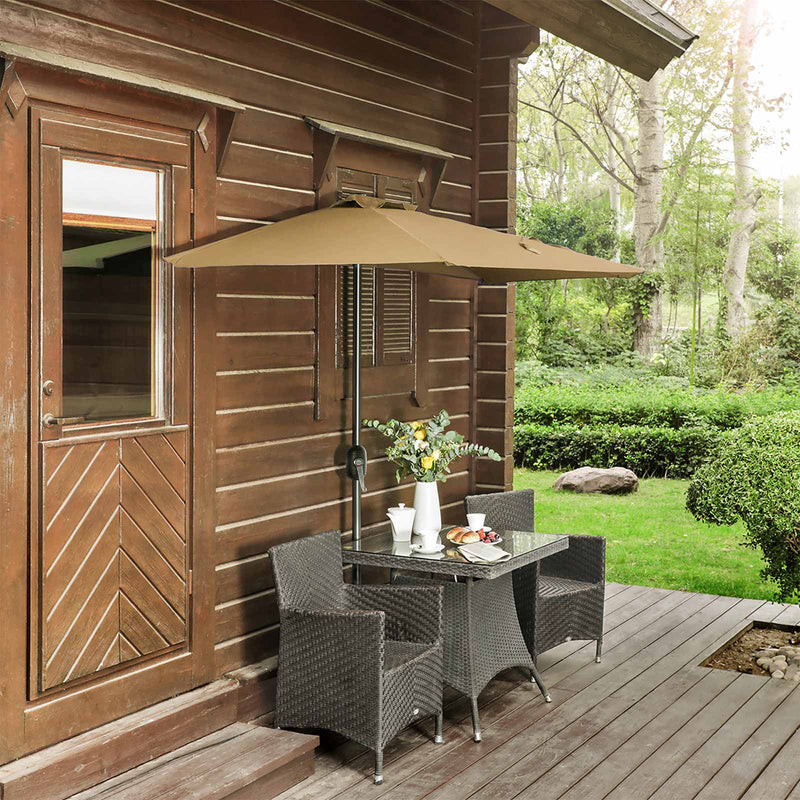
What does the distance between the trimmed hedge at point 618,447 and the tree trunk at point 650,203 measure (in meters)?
5.89

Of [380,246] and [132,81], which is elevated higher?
[132,81]

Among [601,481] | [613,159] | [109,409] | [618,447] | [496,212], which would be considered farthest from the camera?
[613,159]

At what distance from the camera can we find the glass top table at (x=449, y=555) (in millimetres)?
4293

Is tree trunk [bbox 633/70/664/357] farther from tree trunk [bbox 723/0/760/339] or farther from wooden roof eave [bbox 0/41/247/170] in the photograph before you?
wooden roof eave [bbox 0/41/247/170]

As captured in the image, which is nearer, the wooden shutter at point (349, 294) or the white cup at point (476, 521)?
the white cup at point (476, 521)

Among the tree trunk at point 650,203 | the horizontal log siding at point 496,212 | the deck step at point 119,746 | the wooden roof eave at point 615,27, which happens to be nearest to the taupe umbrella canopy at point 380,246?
the wooden roof eave at point 615,27

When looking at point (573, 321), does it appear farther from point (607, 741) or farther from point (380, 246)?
point (380, 246)

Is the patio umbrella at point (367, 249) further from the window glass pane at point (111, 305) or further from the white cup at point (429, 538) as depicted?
the white cup at point (429, 538)

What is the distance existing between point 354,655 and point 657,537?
6.21 m

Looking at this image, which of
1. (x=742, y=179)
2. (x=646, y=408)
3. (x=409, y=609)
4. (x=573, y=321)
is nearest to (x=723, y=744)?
(x=409, y=609)

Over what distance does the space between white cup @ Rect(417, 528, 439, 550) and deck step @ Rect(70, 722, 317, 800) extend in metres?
0.98

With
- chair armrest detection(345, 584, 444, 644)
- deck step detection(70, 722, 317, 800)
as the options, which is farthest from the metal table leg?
deck step detection(70, 722, 317, 800)

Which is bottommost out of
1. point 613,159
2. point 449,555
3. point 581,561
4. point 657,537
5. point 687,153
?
point 657,537

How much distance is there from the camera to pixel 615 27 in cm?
514
